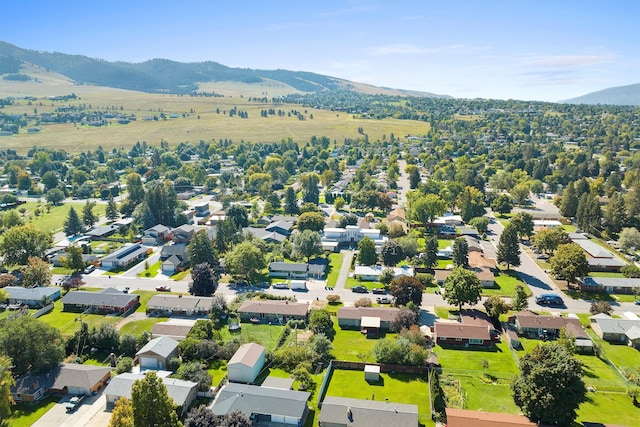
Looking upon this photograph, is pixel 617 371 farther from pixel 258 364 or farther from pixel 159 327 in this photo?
pixel 159 327

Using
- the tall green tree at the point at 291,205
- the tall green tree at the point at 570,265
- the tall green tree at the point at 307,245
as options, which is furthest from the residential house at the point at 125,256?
→ the tall green tree at the point at 570,265

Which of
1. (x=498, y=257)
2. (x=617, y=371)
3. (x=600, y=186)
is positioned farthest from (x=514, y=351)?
(x=600, y=186)

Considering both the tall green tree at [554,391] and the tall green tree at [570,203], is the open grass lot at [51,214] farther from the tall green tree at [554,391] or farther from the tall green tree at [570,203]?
the tall green tree at [570,203]

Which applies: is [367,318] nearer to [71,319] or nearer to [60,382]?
[60,382]

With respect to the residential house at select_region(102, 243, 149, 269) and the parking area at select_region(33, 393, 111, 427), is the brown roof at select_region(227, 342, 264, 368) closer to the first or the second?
the parking area at select_region(33, 393, 111, 427)

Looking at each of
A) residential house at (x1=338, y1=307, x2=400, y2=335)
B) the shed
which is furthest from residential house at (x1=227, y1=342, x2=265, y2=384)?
residential house at (x1=338, y1=307, x2=400, y2=335)
